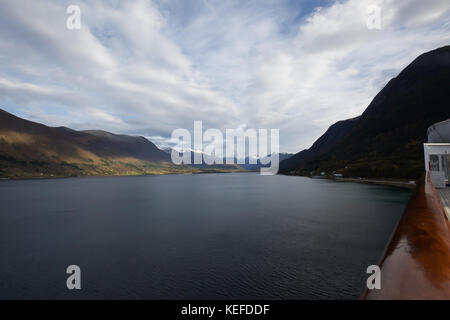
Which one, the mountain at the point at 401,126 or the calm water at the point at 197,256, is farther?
the mountain at the point at 401,126

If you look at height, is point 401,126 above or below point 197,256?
above

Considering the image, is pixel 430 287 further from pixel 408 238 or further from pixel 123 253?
pixel 123 253

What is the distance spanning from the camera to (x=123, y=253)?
65.1 ft

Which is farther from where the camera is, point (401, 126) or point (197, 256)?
point (401, 126)

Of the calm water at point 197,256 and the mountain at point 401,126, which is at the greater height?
the mountain at point 401,126

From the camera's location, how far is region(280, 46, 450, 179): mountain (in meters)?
98.4

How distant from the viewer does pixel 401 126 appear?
454 feet

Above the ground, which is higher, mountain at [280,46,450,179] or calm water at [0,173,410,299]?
mountain at [280,46,450,179]

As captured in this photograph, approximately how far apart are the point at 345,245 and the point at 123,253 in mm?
19138

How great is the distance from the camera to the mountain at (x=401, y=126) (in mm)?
98375

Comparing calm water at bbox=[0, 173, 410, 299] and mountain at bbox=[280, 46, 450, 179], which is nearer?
calm water at bbox=[0, 173, 410, 299]
